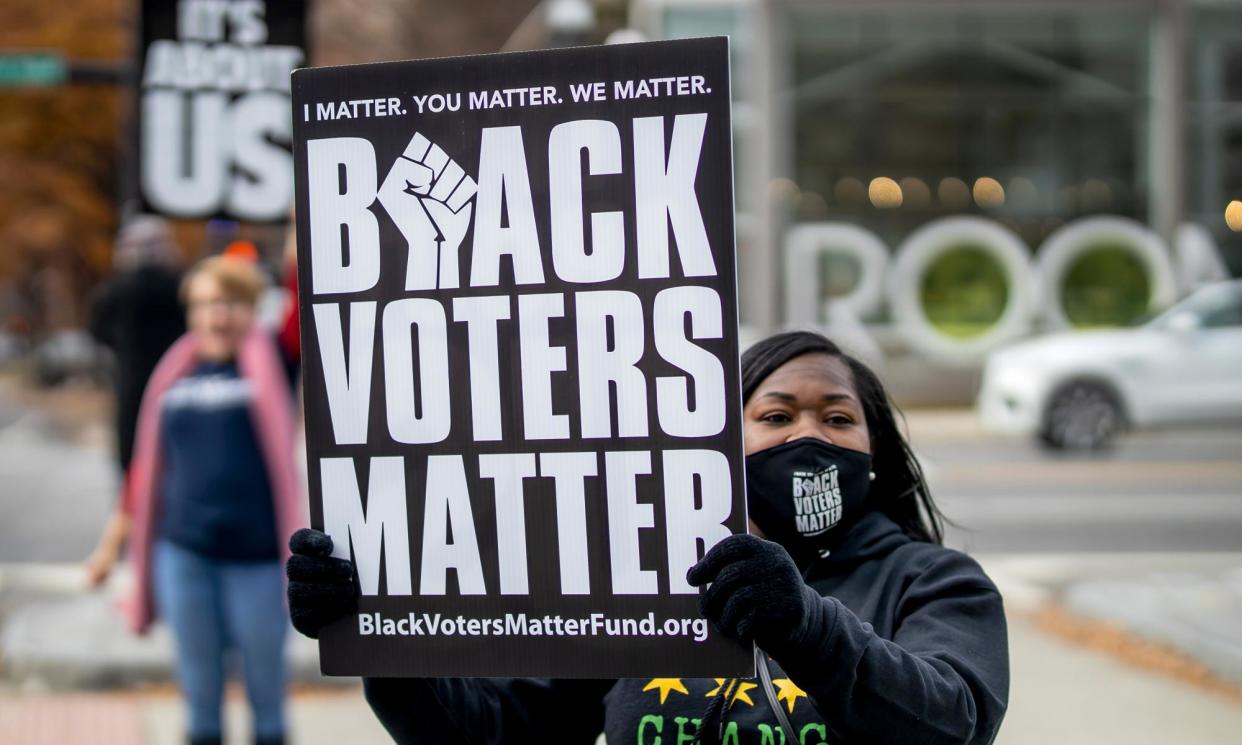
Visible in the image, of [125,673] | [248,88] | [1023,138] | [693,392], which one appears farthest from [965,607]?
[1023,138]

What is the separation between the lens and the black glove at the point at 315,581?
1.88 meters

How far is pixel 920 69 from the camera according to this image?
63.2 ft

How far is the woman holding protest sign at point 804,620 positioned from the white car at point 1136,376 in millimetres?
12484

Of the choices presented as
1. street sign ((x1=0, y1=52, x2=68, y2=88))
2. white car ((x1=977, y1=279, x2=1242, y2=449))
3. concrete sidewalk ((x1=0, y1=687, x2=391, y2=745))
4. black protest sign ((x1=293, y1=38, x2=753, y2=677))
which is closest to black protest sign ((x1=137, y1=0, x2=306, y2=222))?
concrete sidewalk ((x1=0, y1=687, x2=391, y2=745))

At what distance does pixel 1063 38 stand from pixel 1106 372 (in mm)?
6859

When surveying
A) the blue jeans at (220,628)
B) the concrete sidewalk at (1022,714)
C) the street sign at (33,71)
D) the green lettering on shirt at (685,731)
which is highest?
the street sign at (33,71)

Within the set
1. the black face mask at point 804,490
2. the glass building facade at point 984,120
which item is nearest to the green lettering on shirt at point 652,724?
the black face mask at point 804,490

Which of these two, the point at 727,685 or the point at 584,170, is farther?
the point at 727,685

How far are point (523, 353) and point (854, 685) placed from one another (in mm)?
579

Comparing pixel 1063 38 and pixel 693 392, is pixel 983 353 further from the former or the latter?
pixel 693 392

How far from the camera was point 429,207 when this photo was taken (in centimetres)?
190

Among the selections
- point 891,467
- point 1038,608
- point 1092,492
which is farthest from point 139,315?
point 1092,492

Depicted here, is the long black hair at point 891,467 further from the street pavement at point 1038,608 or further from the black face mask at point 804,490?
the black face mask at point 804,490

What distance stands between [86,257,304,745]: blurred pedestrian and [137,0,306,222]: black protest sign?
1010mm
